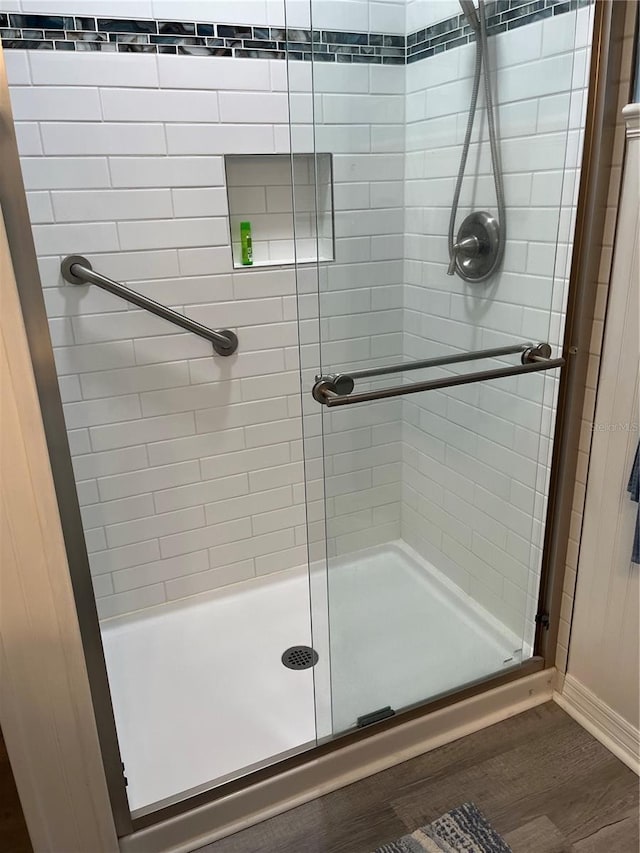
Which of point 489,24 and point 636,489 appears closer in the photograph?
point 636,489

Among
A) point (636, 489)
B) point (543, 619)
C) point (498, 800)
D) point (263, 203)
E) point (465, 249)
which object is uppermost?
point (263, 203)

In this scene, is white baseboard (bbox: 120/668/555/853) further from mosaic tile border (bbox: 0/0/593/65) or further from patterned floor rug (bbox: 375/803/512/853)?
mosaic tile border (bbox: 0/0/593/65)

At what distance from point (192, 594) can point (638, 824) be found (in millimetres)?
1487

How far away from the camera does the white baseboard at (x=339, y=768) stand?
1443 millimetres

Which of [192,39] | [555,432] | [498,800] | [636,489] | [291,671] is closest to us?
[636,489]

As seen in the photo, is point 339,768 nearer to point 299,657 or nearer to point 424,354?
point 299,657

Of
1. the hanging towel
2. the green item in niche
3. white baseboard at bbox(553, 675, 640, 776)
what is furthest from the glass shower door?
the green item in niche

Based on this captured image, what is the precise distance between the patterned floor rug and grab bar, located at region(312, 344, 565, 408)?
1.00m

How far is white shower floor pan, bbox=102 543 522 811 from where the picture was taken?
1608 mm

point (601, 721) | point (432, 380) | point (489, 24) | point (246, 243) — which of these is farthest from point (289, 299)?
point (601, 721)

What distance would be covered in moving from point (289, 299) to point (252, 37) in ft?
2.54

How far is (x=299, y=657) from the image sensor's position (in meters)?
1.99

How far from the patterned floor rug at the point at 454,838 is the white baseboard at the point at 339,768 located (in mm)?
196

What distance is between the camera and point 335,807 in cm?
153
